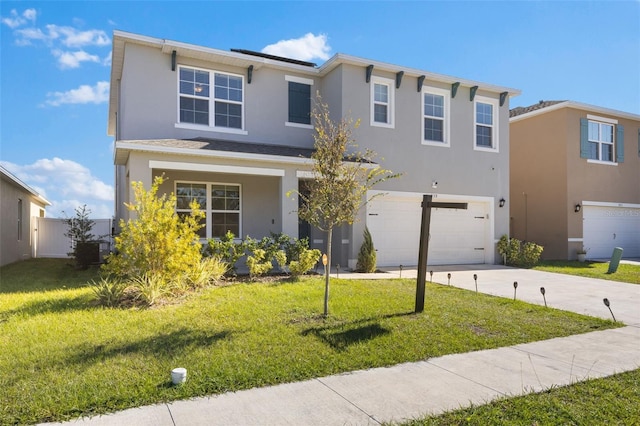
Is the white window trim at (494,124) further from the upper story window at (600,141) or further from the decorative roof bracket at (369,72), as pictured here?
the upper story window at (600,141)

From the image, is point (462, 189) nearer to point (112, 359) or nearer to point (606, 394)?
point (606, 394)

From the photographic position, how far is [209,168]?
35.2 ft

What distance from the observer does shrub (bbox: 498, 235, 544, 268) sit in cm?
1493

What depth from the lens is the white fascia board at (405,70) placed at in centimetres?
1284

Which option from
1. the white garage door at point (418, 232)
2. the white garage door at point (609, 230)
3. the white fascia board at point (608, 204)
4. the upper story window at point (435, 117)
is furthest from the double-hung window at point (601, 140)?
the upper story window at point (435, 117)

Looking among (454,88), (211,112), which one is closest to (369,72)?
(454,88)

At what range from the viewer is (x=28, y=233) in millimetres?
17062

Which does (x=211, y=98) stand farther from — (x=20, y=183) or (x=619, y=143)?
(x=619, y=143)

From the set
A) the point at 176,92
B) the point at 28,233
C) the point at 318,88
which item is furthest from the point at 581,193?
the point at 28,233

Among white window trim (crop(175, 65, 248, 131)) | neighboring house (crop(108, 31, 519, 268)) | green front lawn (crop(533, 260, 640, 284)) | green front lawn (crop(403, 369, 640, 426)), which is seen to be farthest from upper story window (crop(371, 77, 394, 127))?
green front lawn (crop(403, 369, 640, 426))

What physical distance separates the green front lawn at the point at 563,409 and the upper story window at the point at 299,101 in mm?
11003

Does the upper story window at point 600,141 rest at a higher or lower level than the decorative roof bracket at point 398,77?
lower

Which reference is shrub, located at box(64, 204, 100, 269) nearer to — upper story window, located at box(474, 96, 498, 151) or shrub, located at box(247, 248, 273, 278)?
shrub, located at box(247, 248, 273, 278)

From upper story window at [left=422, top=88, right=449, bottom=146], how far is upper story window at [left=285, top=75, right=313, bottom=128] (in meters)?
3.92
